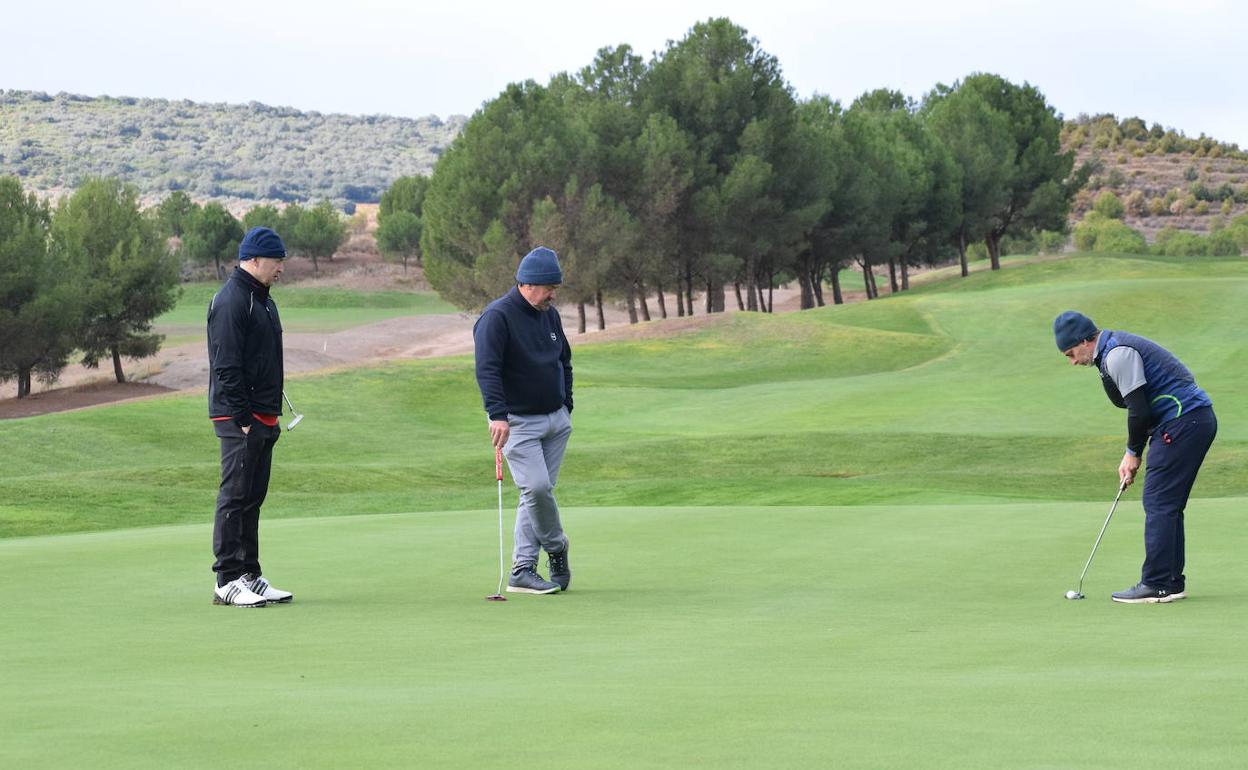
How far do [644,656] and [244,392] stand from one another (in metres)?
3.98

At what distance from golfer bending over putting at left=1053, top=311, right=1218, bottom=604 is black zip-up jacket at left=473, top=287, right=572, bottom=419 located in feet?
11.0

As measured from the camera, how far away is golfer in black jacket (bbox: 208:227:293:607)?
9.55m

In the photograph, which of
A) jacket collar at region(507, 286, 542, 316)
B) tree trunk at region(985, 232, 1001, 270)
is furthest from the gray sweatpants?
tree trunk at region(985, 232, 1001, 270)

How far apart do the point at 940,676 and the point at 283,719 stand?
2627mm

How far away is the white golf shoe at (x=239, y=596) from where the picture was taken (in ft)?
30.1

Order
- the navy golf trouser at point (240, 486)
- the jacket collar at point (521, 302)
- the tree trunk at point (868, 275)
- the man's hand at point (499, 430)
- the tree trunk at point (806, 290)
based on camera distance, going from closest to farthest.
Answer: the navy golf trouser at point (240, 486), the man's hand at point (499, 430), the jacket collar at point (521, 302), the tree trunk at point (806, 290), the tree trunk at point (868, 275)

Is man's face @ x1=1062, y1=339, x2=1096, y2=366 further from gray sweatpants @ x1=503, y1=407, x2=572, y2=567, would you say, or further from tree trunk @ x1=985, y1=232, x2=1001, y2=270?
tree trunk @ x1=985, y1=232, x2=1001, y2=270

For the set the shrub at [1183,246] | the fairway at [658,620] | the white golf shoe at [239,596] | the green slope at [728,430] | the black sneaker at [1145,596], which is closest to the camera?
the fairway at [658,620]

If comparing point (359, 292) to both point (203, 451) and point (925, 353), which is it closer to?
point (925, 353)

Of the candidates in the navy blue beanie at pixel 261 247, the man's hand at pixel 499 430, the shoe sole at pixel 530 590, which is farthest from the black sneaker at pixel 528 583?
the navy blue beanie at pixel 261 247

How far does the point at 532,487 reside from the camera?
33.1 feet

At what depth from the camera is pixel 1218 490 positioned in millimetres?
21484

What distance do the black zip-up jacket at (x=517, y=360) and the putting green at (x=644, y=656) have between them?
129 centimetres

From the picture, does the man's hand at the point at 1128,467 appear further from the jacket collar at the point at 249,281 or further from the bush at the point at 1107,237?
the bush at the point at 1107,237
